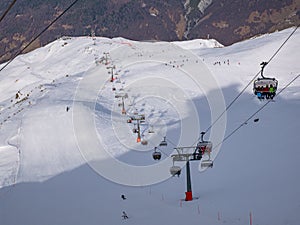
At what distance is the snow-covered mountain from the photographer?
17.0m

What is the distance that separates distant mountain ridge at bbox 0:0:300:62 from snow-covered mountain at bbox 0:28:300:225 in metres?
91.6

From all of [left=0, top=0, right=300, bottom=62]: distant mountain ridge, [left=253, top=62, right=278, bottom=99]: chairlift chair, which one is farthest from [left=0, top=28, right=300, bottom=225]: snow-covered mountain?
[left=0, top=0, right=300, bottom=62]: distant mountain ridge

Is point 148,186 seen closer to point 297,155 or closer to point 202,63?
point 297,155

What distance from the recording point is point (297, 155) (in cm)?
2088

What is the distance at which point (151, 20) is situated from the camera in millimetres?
166500

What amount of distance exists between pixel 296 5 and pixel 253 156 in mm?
132984

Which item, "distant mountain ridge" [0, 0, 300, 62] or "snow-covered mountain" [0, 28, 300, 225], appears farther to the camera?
"distant mountain ridge" [0, 0, 300, 62]

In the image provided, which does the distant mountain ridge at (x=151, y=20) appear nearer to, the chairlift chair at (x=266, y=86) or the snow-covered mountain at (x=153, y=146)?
the snow-covered mountain at (x=153, y=146)

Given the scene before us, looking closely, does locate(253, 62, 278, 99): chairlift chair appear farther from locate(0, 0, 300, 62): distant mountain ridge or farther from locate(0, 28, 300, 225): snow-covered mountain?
locate(0, 0, 300, 62): distant mountain ridge

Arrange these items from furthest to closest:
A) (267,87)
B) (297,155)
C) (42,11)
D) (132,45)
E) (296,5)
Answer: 1. (42,11)
2. (296,5)
3. (132,45)
4. (297,155)
5. (267,87)

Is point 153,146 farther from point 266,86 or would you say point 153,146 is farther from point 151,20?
point 151,20

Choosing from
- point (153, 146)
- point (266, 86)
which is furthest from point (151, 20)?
point (266, 86)

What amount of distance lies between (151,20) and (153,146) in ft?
468

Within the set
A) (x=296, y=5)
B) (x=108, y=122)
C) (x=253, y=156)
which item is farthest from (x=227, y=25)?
(x=253, y=156)
